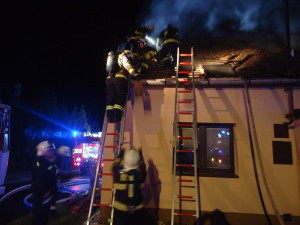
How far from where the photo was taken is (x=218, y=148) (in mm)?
5230

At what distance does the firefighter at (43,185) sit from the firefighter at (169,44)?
4.23 metres

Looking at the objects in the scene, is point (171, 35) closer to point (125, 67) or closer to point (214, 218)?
point (125, 67)

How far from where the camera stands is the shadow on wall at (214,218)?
473cm

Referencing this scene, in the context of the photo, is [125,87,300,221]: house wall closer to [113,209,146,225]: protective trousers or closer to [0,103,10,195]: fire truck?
[113,209,146,225]: protective trousers

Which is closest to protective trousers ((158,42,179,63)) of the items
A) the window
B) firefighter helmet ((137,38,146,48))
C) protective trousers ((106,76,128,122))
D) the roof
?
the roof

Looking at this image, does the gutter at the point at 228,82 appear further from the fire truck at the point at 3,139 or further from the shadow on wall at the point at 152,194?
the fire truck at the point at 3,139

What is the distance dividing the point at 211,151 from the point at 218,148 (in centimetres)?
18

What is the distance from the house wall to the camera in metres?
4.79

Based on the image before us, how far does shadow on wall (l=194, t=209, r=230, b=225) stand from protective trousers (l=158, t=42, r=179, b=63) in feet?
14.0

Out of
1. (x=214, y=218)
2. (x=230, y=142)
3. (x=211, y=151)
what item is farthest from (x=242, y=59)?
(x=214, y=218)

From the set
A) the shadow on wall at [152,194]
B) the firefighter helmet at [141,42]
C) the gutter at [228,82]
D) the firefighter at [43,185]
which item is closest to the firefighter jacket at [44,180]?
the firefighter at [43,185]

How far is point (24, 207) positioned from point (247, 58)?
8341mm

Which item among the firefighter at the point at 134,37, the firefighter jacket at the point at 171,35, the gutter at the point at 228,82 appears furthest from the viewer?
the firefighter jacket at the point at 171,35

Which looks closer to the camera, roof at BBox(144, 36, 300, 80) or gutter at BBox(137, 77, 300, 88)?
gutter at BBox(137, 77, 300, 88)
